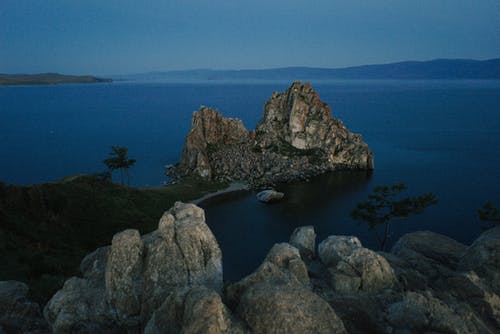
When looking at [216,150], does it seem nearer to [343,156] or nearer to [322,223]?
[343,156]

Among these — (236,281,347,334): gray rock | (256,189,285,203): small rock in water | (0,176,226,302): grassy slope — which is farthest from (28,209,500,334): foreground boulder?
(256,189,285,203): small rock in water

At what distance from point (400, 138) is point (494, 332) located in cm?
16649

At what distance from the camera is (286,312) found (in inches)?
688

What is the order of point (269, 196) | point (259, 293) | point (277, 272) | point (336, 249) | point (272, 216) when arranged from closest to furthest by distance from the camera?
point (259, 293) < point (277, 272) < point (336, 249) < point (272, 216) < point (269, 196)

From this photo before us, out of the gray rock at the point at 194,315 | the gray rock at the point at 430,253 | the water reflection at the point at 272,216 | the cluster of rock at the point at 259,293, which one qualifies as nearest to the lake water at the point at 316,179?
the water reflection at the point at 272,216

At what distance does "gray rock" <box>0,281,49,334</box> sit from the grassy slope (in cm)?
217

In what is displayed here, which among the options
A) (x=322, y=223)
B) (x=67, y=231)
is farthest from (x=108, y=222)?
(x=322, y=223)

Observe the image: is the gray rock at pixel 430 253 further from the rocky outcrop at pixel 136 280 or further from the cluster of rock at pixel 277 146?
the cluster of rock at pixel 277 146

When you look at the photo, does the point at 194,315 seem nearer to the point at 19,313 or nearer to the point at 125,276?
the point at 125,276

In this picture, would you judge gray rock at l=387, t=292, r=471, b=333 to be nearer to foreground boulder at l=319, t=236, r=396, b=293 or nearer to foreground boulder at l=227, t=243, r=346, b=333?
foreground boulder at l=319, t=236, r=396, b=293

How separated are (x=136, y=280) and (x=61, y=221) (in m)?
43.5

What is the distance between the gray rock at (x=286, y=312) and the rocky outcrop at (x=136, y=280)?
6.30 metres

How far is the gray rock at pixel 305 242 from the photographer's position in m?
35.2

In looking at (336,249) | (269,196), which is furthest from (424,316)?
(269,196)
